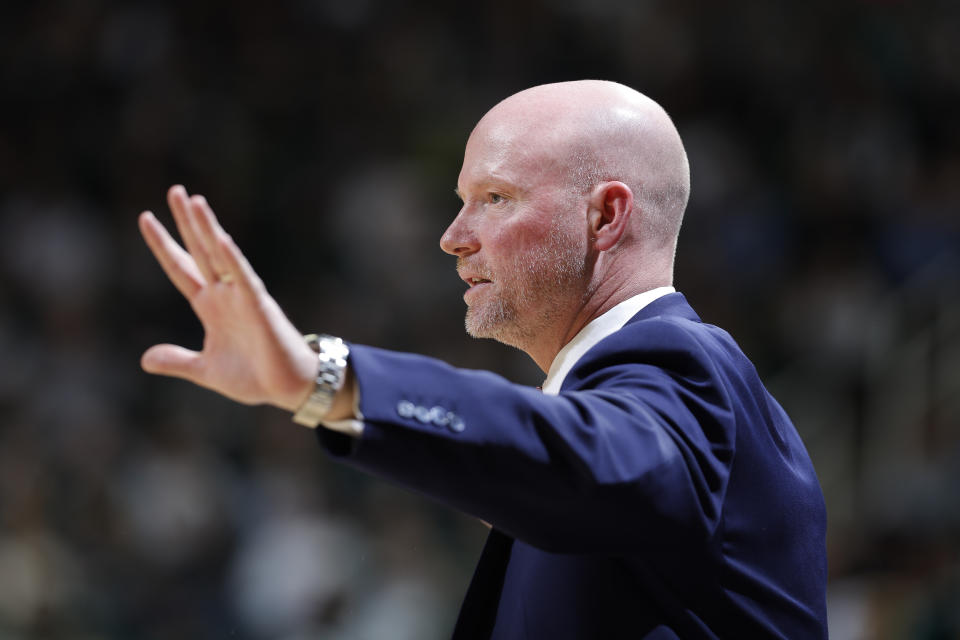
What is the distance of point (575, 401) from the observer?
54.0 inches

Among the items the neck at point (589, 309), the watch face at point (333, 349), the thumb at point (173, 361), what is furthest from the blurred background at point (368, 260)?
the watch face at point (333, 349)

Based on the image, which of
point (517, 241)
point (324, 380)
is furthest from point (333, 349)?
point (517, 241)

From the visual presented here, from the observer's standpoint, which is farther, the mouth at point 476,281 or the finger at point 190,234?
the mouth at point 476,281

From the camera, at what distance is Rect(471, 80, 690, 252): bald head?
1912mm

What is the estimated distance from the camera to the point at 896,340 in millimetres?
5781

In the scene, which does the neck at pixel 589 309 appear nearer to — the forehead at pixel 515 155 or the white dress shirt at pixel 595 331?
the white dress shirt at pixel 595 331

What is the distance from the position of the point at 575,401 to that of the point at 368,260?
4997 mm

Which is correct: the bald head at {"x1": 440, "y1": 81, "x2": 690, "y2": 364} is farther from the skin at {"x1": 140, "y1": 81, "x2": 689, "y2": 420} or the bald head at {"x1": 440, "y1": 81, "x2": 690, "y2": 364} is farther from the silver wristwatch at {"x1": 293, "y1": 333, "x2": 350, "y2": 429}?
the silver wristwatch at {"x1": 293, "y1": 333, "x2": 350, "y2": 429}

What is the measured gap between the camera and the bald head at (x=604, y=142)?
191 cm

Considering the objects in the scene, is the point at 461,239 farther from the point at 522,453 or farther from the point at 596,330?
the point at 522,453

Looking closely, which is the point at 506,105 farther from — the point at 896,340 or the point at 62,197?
the point at 62,197

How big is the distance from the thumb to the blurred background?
370 centimetres

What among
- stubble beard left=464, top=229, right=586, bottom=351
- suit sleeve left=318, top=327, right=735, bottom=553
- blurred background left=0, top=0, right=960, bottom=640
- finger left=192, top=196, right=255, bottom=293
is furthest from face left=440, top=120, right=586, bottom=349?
blurred background left=0, top=0, right=960, bottom=640

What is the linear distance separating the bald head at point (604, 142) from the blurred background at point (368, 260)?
132 inches
